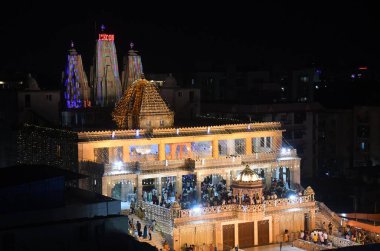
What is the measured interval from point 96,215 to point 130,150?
1832 cm

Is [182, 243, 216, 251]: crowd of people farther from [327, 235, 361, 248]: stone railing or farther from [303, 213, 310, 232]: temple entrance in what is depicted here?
[303, 213, 310, 232]: temple entrance

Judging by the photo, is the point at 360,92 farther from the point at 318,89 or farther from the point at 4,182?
the point at 4,182

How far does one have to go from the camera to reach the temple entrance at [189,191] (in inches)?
2128

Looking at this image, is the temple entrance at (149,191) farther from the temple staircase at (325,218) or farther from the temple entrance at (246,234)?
the temple staircase at (325,218)

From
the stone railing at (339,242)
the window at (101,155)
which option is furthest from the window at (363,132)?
the window at (101,155)

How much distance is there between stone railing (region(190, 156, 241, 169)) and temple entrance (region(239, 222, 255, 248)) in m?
6.39

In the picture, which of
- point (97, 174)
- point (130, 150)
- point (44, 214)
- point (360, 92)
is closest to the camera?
point (44, 214)

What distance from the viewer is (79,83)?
6938 centimetres

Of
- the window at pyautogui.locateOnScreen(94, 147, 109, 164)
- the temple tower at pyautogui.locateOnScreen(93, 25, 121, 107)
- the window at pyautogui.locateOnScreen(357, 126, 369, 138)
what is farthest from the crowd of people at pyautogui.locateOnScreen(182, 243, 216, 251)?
the window at pyautogui.locateOnScreen(357, 126, 369, 138)

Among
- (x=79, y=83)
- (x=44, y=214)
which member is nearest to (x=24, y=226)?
(x=44, y=214)

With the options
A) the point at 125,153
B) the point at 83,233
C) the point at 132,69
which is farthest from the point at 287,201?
the point at 132,69

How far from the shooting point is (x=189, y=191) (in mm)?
59469

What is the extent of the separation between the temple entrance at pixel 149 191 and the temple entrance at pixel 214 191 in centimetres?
315

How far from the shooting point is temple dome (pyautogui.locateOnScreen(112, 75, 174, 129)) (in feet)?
200
